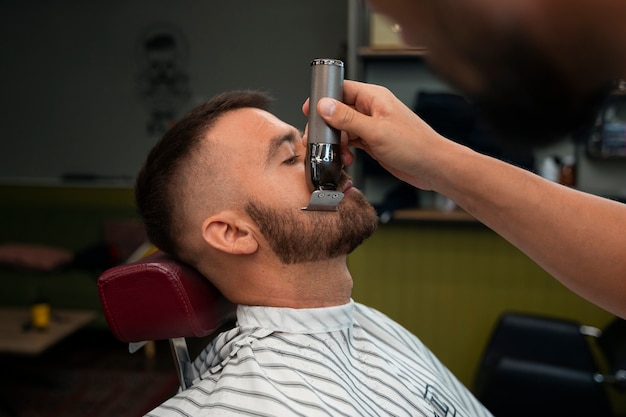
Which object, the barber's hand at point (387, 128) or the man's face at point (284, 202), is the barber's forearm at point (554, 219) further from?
the man's face at point (284, 202)

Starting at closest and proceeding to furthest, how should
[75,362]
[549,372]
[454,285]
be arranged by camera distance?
[549,372], [454,285], [75,362]

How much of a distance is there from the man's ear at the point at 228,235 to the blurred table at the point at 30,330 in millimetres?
2365

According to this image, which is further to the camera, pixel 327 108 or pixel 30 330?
pixel 30 330

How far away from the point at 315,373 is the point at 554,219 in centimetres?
54

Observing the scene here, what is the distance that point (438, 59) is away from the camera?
5.72 ft

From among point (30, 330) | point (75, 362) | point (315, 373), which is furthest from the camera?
point (75, 362)

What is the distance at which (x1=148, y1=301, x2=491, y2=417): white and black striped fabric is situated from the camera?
3.64 ft

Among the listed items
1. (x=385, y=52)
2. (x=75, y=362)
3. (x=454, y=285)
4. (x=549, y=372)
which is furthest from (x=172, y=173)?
(x=75, y=362)

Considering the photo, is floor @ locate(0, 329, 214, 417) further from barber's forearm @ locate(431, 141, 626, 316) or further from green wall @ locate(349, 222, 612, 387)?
barber's forearm @ locate(431, 141, 626, 316)

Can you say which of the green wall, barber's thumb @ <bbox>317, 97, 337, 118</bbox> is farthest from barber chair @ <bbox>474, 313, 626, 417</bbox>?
barber's thumb @ <bbox>317, 97, 337, 118</bbox>

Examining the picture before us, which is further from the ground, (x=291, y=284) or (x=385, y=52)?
(x=385, y=52)

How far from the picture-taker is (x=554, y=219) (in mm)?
1077

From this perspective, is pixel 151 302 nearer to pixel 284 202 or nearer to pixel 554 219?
Result: pixel 284 202

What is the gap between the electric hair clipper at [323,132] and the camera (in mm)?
1098
